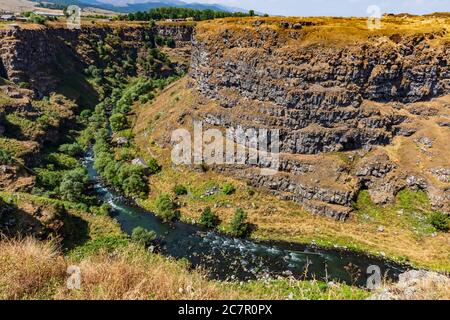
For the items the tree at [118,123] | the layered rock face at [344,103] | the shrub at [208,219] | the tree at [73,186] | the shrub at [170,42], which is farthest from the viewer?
the shrub at [170,42]

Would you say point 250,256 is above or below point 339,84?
below

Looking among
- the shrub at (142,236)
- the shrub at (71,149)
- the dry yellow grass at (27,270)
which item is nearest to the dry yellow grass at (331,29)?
the shrub at (71,149)

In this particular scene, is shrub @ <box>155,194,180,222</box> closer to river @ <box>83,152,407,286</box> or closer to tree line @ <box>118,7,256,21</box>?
river @ <box>83,152,407,286</box>

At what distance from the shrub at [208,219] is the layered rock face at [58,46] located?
6082 centimetres

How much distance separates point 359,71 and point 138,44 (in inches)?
3667

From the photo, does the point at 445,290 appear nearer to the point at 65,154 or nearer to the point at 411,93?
the point at 411,93

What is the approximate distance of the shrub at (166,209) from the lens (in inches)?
2127

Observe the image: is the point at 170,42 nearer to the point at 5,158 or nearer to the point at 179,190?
the point at 179,190

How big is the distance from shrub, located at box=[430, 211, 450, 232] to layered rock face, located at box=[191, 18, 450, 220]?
5.99 m

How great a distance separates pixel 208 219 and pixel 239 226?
15.8 ft

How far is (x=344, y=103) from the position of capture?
59.1 m

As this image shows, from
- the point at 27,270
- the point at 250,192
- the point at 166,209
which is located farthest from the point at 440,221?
the point at 27,270

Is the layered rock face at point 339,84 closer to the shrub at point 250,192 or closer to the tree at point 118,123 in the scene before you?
the shrub at point 250,192

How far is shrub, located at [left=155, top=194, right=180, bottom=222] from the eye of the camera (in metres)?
54.0
